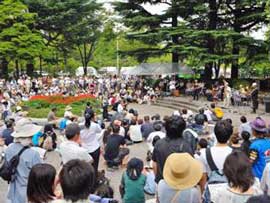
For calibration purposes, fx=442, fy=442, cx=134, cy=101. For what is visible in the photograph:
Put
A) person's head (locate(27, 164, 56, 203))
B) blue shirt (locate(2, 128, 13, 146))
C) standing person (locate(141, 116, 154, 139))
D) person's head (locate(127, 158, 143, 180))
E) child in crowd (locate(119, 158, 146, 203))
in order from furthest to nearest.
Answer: standing person (locate(141, 116, 154, 139))
blue shirt (locate(2, 128, 13, 146))
child in crowd (locate(119, 158, 146, 203))
person's head (locate(127, 158, 143, 180))
person's head (locate(27, 164, 56, 203))

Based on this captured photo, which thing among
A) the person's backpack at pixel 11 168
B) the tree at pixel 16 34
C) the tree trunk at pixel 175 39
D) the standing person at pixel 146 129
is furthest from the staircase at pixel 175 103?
the person's backpack at pixel 11 168

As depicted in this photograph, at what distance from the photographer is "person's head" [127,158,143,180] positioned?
7230mm

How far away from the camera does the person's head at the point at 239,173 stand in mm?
3680

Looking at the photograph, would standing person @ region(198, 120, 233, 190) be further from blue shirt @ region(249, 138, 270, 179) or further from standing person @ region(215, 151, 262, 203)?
standing person @ region(215, 151, 262, 203)

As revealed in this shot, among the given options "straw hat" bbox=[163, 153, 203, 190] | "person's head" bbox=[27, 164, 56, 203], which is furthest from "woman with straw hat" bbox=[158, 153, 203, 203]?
"person's head" bbox=[27, 164, 56, 203]

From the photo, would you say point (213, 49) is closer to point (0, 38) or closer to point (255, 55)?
point (255, 55)

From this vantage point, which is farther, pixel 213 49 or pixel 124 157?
pixel 213 49

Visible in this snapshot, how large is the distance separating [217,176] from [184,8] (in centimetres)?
2893

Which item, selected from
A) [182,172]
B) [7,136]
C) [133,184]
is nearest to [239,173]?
[182,172]

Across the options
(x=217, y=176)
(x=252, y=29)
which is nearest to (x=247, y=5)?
(x=252, y=29)

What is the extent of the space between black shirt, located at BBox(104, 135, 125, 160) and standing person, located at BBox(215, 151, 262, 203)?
7.38 metres

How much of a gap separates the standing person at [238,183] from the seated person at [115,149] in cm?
739

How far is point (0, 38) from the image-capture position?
35.1 meters

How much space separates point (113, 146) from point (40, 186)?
7573mm
